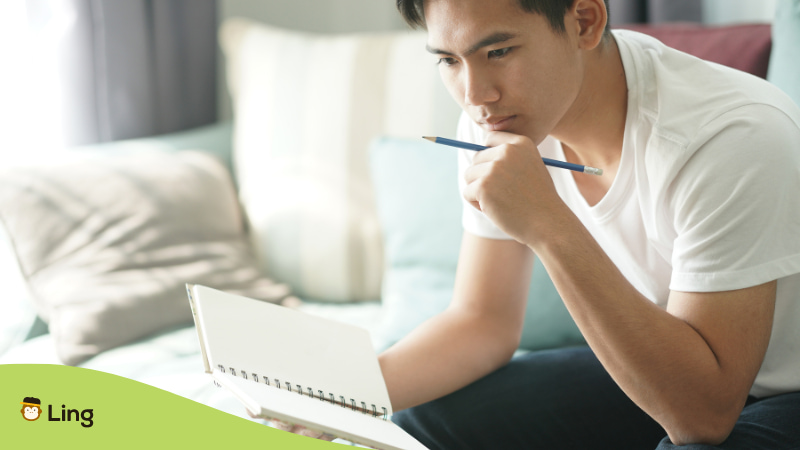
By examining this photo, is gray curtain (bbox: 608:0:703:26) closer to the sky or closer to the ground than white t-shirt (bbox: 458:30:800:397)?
closer to the sky

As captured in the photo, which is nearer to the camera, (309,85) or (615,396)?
(615,396)

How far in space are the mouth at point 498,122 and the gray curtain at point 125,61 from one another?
1.29 meters

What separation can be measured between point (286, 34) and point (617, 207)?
43.8 inches

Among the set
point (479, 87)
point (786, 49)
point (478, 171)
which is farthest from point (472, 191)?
point (786, 49)

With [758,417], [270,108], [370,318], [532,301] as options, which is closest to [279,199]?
[270,108]

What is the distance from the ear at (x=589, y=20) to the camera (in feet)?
2.88

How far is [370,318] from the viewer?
4.89ft

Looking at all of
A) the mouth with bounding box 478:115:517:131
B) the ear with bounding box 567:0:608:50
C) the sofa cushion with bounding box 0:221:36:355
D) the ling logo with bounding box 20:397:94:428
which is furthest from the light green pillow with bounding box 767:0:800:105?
the sofa cushion with bounding box 0:221:36:355

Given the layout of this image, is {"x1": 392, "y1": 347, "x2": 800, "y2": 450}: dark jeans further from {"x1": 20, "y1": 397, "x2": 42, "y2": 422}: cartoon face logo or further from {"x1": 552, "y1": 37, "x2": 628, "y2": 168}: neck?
{"x1": 20, "y1": 397, "x2": 42, "y2": 422}: cartoon face logo

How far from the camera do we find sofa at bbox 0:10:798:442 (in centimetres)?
130

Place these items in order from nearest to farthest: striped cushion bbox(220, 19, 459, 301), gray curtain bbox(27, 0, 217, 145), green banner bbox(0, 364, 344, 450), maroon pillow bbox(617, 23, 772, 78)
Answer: green banner bbox(0, 364, 344, 450) < maroon pillow bbox(617, 23, 772, 78) < striped cushion bbox(220, 19, 459, 301) < gray curtain bbox(27, 0, 217, 145)

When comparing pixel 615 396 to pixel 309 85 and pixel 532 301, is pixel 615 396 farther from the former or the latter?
pixel 309 85

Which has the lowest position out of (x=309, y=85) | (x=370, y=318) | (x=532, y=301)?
(x=370, y=318)

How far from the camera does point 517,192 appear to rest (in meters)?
0.81
